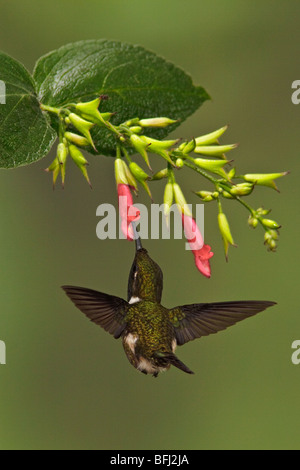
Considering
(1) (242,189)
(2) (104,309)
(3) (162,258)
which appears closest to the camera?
(1) (242,189)

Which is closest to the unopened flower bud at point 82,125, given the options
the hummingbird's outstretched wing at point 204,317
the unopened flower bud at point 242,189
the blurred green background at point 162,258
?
the unopened flower bud at point 242,189

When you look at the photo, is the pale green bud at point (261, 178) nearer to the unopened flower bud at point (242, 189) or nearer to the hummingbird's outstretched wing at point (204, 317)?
the unopened flower bud at point (242, 189)

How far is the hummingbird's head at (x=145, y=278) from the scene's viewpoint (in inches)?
41.9

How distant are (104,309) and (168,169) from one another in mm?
251

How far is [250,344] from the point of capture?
2.62 meters

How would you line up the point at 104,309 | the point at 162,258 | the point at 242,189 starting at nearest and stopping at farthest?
the point at 242,189
the point at 104,309
the point at 162,258

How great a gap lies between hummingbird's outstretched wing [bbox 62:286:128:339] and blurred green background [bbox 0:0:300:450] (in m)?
1.19

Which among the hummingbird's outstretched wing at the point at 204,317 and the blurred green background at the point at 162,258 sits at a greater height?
the blurred green background at the point at 162,258

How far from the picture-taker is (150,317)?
3.68ft

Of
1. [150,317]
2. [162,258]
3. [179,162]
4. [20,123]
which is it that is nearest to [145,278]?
[150,317]

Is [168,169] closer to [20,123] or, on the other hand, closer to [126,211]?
[126,211]

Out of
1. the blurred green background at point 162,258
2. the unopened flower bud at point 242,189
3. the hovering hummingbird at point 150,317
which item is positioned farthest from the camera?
the blurred green background at point 162,258

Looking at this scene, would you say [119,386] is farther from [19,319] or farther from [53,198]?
[53,198]

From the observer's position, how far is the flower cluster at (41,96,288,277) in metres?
0.98
